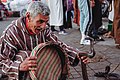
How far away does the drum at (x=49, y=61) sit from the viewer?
7.24 feet

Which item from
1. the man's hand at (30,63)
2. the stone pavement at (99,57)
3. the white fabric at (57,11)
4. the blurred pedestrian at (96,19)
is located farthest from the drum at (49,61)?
the white fabric at (57,11)

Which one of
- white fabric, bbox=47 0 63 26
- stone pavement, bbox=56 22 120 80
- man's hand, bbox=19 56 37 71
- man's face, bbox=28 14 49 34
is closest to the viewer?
man's hand, bbox=19 56 37 71

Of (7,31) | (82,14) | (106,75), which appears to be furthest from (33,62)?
(82,14)

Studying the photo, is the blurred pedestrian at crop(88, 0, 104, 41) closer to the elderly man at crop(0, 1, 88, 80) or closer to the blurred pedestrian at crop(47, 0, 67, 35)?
the blurred pedestrian at crop(47, 0, 67, 35)

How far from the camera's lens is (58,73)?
2385 millimetres

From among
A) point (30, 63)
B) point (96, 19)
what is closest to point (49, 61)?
point (30, 63)

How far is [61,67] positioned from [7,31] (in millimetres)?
549

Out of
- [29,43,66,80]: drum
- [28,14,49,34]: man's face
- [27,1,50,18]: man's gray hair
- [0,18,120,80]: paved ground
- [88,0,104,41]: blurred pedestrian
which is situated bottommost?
[0,18,120,80]: paved ground

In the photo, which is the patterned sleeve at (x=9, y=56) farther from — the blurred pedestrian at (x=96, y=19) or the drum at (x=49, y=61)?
the blurred pedestrian at (x=96, y=19)

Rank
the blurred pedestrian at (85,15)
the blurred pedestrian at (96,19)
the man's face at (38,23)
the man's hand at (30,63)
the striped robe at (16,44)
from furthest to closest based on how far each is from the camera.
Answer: the blurred pedestrian at (96,19) → the blurred pedestrian at (85,15) → the striped robe at (16,44) → the man's face at (38,23) → the man's hand at (30,63)

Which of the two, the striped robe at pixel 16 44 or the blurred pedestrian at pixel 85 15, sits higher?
the striped robe at pixel 16 44

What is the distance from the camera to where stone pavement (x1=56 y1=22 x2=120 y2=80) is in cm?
412

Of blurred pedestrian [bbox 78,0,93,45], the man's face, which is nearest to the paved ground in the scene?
blurred pedestrian [bbox 78,0,93,45]

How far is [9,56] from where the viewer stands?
240cm
